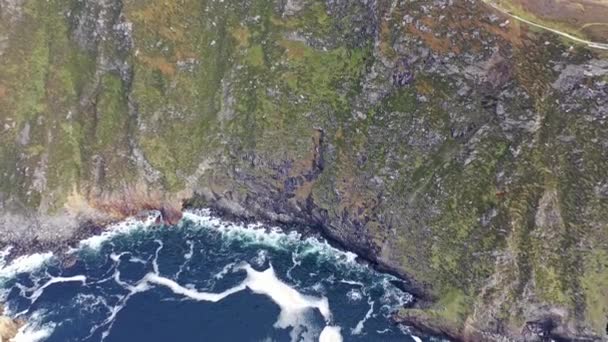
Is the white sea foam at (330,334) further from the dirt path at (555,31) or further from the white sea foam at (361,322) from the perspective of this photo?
the dirt path at (555,31)

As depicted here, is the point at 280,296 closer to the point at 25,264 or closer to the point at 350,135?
the point at 350,135

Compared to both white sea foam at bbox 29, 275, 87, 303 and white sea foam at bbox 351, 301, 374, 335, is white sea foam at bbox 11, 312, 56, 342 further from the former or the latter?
white sea foam at bbox 351, 301, 374, 335

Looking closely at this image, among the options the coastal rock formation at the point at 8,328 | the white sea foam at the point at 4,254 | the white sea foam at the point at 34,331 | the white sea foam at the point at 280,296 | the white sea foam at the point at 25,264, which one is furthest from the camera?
the white sea foam at the point at 4,254

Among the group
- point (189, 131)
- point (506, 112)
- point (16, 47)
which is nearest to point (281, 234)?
point (189, 131)

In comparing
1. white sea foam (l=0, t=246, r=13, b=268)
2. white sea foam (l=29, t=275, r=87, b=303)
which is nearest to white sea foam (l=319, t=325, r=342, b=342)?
white sea foam (l=29, t=275, r=87, b=303)

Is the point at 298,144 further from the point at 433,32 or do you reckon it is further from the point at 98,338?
the point at 98,338

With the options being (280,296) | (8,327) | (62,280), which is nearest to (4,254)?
(62,280)

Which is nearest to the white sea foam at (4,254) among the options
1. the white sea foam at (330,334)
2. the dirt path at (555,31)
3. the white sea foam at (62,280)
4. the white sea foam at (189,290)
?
the white sea foam at (62,280)
